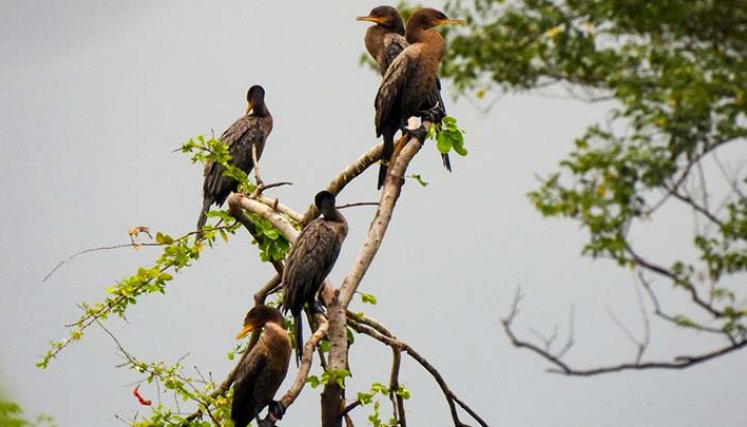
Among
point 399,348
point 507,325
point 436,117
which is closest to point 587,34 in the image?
point 436,117

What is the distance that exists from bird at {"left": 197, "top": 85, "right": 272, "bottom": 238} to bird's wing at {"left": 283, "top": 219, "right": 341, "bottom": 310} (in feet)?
7.63

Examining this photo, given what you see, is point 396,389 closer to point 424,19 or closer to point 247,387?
point 247,387

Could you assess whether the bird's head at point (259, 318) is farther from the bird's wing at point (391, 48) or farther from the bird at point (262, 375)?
the bird's wing at point (391, 48)

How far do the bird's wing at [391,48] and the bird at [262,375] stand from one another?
2303 mm

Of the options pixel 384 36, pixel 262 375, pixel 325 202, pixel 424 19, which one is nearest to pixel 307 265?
pixel 325 202

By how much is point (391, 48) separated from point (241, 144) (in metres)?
1.37

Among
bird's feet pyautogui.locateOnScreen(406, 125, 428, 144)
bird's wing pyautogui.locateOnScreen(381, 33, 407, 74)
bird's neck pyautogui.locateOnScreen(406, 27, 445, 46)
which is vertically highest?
bird's wing pyautogui.locateOnScreen(381, 33, 407, 74)

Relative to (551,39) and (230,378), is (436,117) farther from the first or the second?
(551,39)

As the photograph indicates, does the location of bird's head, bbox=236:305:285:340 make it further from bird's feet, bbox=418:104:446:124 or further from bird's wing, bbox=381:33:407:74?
bird's wing, bbox=381:33:407:74

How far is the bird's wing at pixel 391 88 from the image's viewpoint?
24.2ft

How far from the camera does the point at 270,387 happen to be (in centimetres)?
630

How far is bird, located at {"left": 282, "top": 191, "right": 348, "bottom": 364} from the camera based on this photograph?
662cm

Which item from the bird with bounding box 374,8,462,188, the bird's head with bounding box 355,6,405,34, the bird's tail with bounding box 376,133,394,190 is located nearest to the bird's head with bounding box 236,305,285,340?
the bird's tail with bounding box 376,133,394,190

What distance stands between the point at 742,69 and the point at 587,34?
1.03 metres
